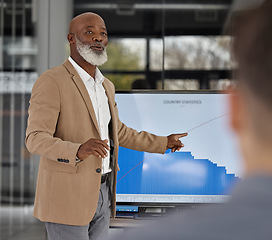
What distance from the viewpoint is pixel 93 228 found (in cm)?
226

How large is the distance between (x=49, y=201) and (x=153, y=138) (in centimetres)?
67

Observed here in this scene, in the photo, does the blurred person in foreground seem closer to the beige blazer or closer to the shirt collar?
the beige blazer

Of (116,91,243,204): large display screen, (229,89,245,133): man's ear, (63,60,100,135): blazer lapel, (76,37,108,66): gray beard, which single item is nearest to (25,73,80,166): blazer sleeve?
(63,60,100,135): blazer lapel

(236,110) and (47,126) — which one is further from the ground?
(236,110)

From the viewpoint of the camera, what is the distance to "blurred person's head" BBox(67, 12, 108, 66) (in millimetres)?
2328

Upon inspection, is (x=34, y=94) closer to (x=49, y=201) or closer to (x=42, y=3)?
(x=49, y=201)

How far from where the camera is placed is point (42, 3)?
432 cm

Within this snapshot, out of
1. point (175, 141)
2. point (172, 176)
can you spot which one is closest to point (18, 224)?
point (172, 176)

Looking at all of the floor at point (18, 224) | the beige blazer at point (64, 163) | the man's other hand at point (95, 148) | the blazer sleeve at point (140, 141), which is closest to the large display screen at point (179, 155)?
the blazer sleeve at point (140, 141)

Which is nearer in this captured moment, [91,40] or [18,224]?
[91,40]

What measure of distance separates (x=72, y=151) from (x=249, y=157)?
159cm

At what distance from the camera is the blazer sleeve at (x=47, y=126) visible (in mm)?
2035

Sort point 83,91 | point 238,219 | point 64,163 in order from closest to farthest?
point 238,219
point 64,163
point 83,91

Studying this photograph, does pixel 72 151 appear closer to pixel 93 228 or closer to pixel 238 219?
pixel 93 228
